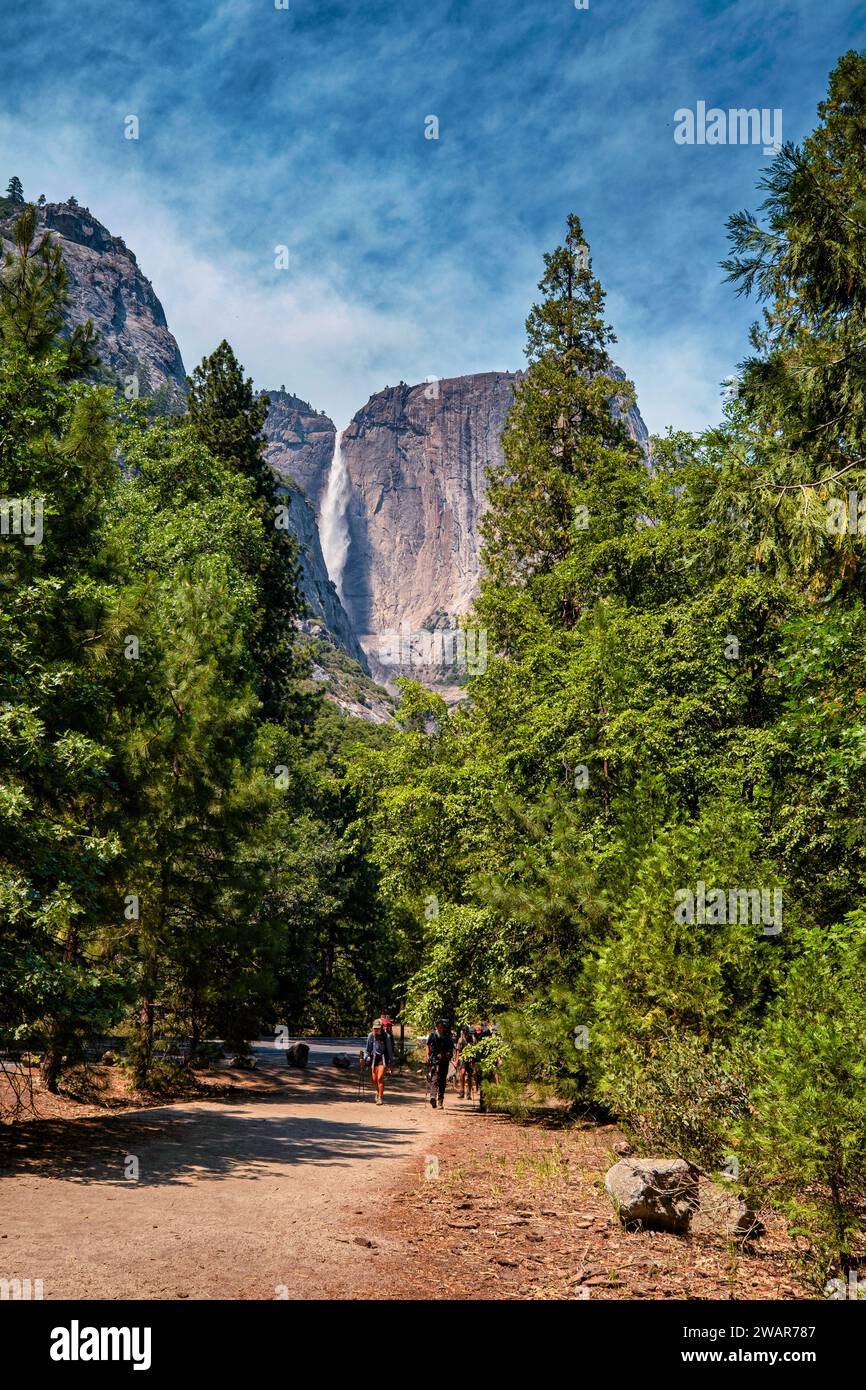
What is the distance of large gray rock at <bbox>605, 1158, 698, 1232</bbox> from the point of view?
25.3 feet

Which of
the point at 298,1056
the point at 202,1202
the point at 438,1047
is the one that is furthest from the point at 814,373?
the point at 298,1056

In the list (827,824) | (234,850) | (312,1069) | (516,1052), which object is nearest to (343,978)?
(312,1069)

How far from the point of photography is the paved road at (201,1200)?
5637 mm

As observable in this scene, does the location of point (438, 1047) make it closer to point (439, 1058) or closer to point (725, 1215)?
point (439, 1058)

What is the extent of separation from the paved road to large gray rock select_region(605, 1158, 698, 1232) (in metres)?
2.37

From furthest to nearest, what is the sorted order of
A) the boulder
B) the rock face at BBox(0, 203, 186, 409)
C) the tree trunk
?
the rock face at BBox(0, 203, 186, 409) → the boulder → the tree trunk

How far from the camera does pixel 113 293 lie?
187 meters

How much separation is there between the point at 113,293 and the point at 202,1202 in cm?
21056

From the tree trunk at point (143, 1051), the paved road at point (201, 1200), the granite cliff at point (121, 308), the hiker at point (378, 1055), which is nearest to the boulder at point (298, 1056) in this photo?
the hiker at point (378, 1055)

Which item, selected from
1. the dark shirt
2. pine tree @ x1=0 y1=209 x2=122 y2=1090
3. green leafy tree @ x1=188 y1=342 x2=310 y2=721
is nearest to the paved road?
pine tree @ x1=0 y1=209 x2=122 y2=1090

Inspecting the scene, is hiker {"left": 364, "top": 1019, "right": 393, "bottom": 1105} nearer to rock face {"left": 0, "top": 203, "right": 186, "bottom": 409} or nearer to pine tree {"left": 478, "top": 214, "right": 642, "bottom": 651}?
pine tree {"left": 478, "top": 214, "right": 642, "bottom": 651}

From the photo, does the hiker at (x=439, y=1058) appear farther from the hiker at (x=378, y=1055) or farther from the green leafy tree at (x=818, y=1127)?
the green leafy tree at (x=818, y=1127)

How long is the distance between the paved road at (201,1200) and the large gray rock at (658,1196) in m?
2.37
